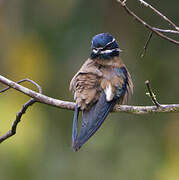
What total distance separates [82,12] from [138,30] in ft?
3.30

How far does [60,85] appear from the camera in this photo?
28.7 ft

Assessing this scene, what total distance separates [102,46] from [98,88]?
62cm

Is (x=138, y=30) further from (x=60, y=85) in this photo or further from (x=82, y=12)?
(x=60, y=85)

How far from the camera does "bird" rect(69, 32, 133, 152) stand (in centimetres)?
520

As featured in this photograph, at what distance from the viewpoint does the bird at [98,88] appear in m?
5.20

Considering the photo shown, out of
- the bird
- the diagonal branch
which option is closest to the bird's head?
the bird

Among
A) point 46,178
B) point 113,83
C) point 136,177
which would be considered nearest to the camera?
point 113,83

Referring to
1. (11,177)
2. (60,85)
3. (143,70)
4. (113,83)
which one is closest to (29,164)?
(11,177)

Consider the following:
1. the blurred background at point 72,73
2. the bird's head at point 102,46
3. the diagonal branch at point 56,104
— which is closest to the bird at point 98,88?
the bird's head at point 102,46

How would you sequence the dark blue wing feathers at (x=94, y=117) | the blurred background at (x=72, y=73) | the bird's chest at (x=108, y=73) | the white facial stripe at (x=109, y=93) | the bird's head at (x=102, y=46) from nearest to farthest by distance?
the dark blue wing feathers at (x=94, y=117) < the white facial stripe at (x=109, y=93) < the bird's chest at (x=108, y=73) < the bird's head at (x=102, y=46) < the blurred background at (x=72, y=73)

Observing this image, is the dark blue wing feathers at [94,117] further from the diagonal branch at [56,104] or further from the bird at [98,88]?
the diagonal branch at [56,104]

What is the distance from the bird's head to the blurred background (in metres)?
2.27

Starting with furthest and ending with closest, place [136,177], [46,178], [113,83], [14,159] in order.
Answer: [46,178], [136,177], [14,159], [113,83]

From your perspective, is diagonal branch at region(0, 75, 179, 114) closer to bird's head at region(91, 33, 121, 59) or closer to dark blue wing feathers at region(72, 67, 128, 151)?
dark blue wing feathers at region(72, 67, 128, 151)
